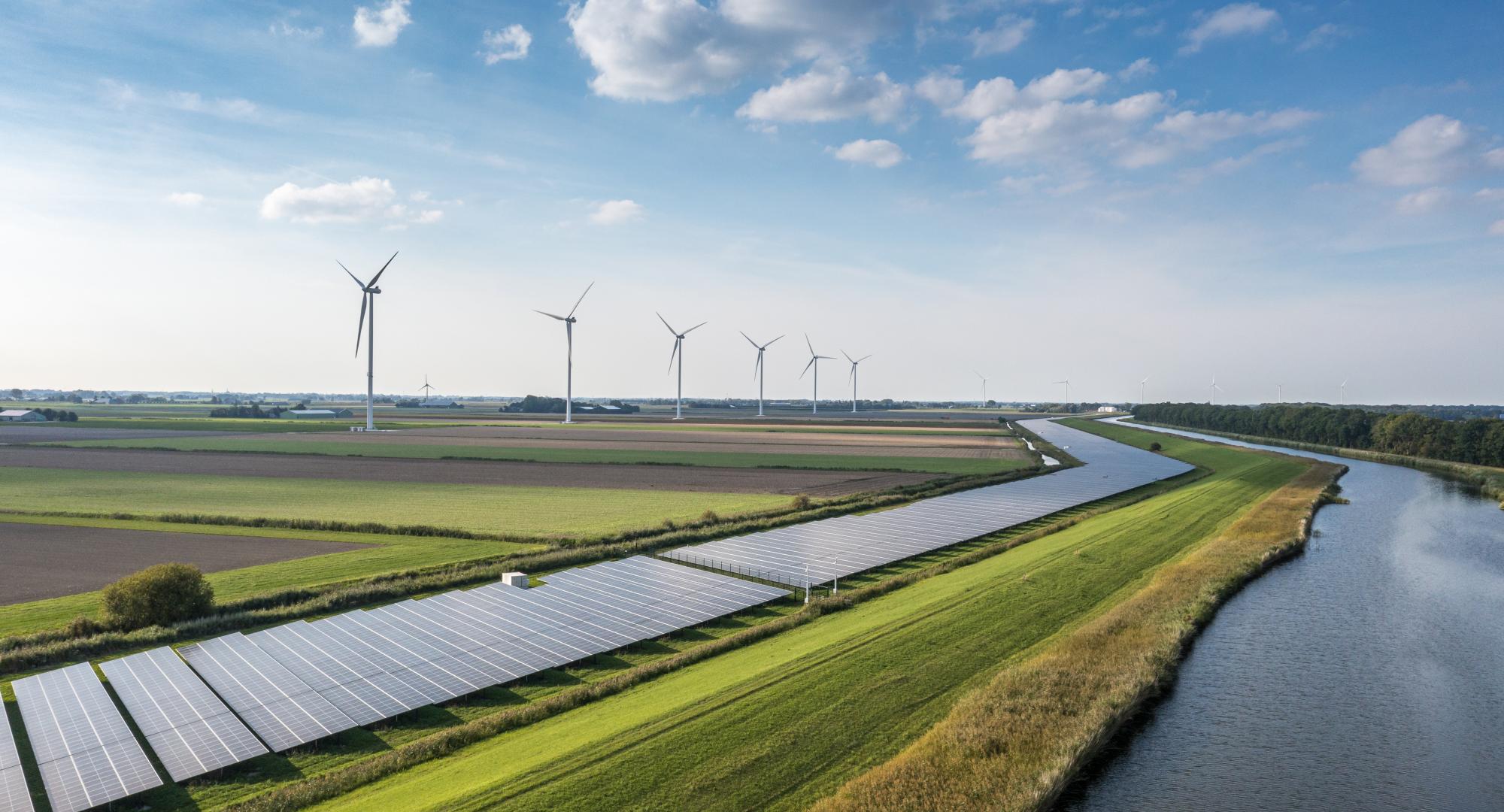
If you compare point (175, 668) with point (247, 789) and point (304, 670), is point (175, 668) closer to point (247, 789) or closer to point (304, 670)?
point (304, 670)

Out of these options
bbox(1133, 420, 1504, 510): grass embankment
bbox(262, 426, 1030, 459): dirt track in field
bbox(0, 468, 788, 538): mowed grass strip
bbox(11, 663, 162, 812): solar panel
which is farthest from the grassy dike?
bbox(262, 426, 1030, 459): dirt track in field

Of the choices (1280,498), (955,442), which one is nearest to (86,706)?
(1280,498)

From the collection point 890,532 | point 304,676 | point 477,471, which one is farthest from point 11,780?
point 477,471

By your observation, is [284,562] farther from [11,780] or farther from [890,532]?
[890,532]

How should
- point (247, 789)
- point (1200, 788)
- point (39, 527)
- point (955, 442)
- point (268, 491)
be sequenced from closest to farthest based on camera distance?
point (247, 789), point (1200, 788), point (39, 527), point (268, 491), point (955, 442)

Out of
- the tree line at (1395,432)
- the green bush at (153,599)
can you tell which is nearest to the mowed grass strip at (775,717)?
the green bush at (153,599)

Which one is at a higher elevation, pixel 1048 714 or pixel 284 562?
pixel 284 562
